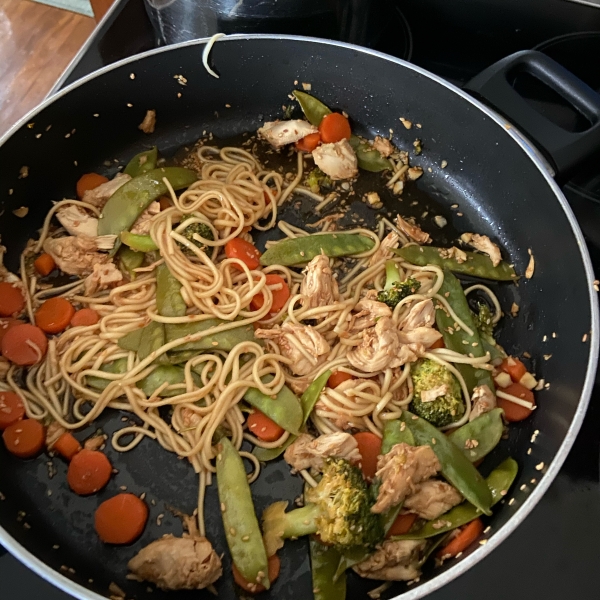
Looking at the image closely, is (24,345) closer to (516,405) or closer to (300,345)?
(300,345)

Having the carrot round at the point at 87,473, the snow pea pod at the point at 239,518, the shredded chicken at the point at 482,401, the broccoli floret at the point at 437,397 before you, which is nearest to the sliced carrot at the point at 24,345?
the carrot round at the point at 87,473

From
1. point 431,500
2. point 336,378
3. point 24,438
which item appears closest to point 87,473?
point 24,438

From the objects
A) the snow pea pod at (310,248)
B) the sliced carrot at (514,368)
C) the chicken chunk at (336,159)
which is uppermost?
the chicken chunk at (336,159)

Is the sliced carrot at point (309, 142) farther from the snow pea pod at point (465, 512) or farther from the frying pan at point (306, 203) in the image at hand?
the snow pea pod at point (465, 512)

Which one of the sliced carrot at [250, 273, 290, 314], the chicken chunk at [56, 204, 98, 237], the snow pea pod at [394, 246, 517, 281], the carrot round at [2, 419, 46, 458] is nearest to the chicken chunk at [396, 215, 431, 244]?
the snow pea pod at [394, 246, 517, 281]

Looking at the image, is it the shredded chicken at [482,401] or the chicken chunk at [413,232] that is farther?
the chicken chunk at [413,232]

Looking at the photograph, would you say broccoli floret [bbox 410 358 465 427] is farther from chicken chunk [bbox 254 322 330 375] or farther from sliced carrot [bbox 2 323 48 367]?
sliced carrot [bbox 2 323 48 367]

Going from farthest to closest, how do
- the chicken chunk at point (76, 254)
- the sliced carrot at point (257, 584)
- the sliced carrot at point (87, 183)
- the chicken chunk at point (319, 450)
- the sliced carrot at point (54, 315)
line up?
the sliced carrot at point (87, 183), the chicken chunk at point (76, 254), the sliced carrot at point (54, 315), the chicken chunk at point (319, 450), the sliced carrot at point (257, 584)
